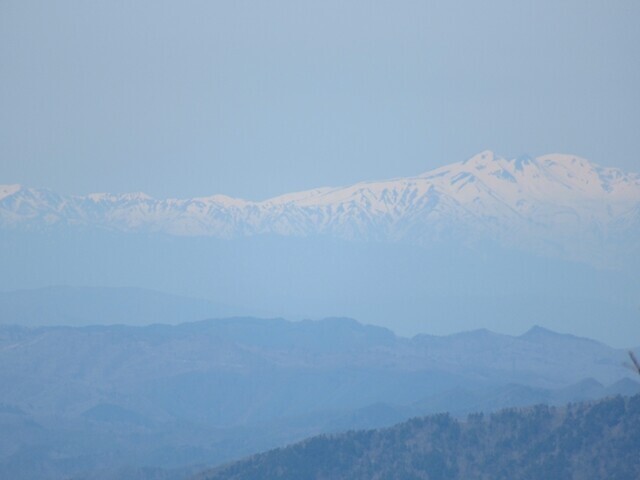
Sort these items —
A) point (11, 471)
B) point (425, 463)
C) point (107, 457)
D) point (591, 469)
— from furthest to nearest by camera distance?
1. point (107, 457)
2. point (11, 471)
3. point (425, 463)
4. point (591, 469)

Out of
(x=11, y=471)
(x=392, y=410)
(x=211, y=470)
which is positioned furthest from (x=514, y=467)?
(x=11, y=471)

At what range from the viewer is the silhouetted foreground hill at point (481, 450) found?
Answer: 356 ft

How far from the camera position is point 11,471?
173 m

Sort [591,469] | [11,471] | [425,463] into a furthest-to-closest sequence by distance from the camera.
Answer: [11,471]
[425,463]
[591,469]

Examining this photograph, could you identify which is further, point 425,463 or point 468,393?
point 468,393

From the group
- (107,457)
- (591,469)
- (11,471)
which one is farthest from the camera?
(107,457)

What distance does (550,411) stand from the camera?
11862 centimetres

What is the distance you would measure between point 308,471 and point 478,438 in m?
15.2

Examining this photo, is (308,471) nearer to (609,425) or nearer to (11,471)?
(609,425)

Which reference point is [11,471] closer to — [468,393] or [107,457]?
[107,457]

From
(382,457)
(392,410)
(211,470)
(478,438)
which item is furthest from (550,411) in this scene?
(392,410)

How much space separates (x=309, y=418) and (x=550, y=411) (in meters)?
81.1

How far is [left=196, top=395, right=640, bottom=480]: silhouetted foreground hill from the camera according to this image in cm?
10844

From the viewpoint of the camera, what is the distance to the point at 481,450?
383 ft
